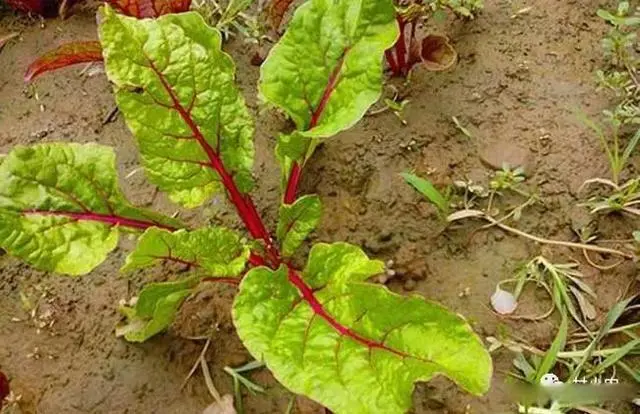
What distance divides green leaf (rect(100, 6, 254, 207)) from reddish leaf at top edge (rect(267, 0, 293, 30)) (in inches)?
14.1

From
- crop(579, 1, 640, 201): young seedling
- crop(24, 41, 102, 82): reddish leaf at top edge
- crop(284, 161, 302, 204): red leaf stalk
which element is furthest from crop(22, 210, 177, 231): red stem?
crop(579, 1, 640, 201): young seedling

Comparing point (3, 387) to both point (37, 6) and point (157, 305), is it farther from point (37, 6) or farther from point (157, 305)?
point (37, 6)

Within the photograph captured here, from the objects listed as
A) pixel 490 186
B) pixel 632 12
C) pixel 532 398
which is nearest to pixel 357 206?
pixel 490 186

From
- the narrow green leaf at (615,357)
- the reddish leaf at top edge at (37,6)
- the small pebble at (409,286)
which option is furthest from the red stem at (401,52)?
the reddish leaf at top edge at (37,6)

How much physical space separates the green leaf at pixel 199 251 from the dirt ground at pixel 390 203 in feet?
Result: 0.55

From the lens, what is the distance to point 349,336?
3.99 ft

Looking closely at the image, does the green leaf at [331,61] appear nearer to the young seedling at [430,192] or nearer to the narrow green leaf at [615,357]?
the young seedling at [430,192]

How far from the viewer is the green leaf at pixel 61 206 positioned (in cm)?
127

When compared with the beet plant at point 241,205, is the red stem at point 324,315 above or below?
below

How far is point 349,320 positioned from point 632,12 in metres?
0.97

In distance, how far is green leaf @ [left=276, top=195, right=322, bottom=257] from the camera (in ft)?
4.54

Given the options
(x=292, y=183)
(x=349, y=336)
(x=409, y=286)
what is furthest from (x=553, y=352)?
(x=292, y=183)

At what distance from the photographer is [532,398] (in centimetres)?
138

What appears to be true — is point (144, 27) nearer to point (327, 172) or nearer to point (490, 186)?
point (327, 172)
